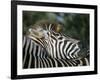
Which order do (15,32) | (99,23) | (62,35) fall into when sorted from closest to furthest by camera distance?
(15,32) → (62,35) → (99,23)

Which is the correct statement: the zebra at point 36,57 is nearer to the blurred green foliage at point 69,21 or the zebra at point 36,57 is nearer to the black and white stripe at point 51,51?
the black and white stripe at point 51,51

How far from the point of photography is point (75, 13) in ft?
6.56

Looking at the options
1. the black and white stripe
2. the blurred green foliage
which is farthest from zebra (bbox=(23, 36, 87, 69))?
the blurred green foliage

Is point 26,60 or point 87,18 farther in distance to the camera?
point 87,18

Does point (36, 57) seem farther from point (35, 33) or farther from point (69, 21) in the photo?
point (69, 21)

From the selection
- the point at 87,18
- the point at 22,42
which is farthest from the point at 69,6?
the point at 22,42

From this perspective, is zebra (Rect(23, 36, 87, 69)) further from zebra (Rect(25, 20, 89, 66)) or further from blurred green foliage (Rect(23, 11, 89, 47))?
blurred green foliage (Rect(23, 11, 89, 47))

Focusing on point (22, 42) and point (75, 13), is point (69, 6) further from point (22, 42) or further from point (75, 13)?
point (22, 42)

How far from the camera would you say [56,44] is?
6.39 ft

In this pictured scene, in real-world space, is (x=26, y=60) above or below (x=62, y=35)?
below

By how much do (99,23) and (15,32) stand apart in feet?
2.89

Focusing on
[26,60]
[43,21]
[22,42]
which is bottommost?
[26,60]

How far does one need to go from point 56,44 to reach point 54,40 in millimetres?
44

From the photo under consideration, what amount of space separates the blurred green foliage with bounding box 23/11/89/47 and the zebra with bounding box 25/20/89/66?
5 cm
